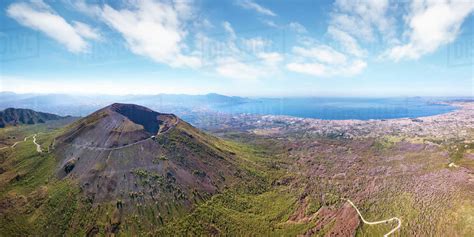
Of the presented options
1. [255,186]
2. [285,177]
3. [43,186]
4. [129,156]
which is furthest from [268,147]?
[43,186]

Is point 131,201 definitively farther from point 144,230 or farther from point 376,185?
point 376,185

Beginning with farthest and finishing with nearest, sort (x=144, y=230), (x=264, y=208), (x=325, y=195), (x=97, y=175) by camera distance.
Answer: (x=325, y=195)
(x=264, y=208)
(x=97, y=175)
(x=144, y=230)

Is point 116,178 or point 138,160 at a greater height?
point 138,160

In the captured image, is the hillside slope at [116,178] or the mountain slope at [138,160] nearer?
the hillside slope at [116,178]

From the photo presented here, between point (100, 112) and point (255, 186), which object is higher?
point (100, 112)

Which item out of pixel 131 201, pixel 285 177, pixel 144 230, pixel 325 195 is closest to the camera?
pixel 144 230

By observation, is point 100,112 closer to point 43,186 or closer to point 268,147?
point 43,186

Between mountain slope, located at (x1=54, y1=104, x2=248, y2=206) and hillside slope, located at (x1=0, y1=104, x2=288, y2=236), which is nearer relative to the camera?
hillside slope, located at (x1=0, y1=104, x2=288, y2=236)

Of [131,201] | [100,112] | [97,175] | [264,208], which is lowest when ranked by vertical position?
[264,208]

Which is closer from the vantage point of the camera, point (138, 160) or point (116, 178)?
point (116, 178)

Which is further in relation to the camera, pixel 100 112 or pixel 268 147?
pixel 268 147
